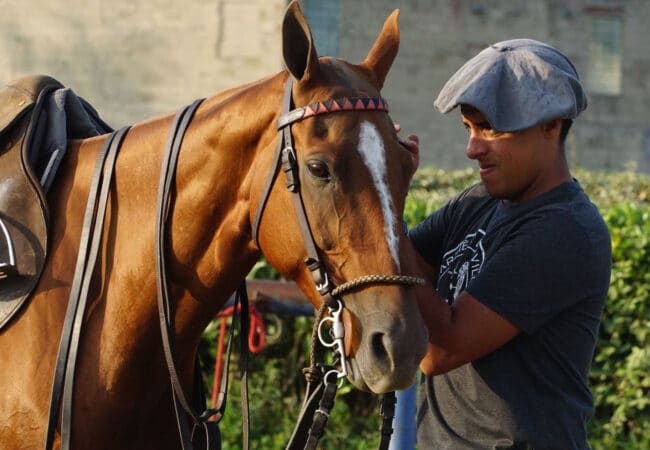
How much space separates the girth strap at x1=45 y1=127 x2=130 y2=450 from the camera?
9.16 ft

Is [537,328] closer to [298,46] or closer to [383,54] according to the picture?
[383,54]

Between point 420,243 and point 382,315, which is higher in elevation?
point 420,243

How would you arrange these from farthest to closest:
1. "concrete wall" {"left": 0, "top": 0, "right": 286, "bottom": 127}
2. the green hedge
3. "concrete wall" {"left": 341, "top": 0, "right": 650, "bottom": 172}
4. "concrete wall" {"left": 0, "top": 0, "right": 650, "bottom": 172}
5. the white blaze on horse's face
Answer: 1. "concrete wall" {"left": 341, "top": 0, "right": 650, "bottom": 172}
2. "concrete wall" {"left": 0, "top": 0, "right": 286, "bottom": 127}
3. "concrete wall" {"left": 0, "top": 0, "right": 650, "bottom": 172}
4. the green hedge
5. the white blaze on horse's face

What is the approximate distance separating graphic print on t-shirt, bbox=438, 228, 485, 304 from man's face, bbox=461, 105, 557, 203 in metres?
0.18

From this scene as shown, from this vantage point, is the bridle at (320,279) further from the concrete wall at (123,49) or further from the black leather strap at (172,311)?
the concrete wall at (123,49)

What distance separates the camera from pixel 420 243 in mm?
3357

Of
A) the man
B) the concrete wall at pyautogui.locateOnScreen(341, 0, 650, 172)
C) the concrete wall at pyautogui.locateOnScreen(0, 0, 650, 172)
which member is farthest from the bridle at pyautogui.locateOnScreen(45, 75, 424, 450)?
the concrete wall at pyautogui.locateOnScreen(341, 0, 650, 172)

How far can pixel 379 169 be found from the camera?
2588 millimetres

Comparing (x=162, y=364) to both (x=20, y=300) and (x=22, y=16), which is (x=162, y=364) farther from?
(x=22, y=16)

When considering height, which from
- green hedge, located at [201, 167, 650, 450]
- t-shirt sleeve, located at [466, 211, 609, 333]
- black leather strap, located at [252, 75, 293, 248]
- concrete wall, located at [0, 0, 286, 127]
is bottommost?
green hedge, located at [201, 167, 650, 450]

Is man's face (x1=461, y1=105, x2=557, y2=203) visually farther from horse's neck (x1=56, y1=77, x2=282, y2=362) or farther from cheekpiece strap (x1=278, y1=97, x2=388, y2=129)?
horse's neck (x1=56, y1=77, x2=282, y2=362)

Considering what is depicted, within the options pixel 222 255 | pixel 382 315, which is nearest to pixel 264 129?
pixel 222 255

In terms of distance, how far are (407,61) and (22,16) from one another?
6.99m

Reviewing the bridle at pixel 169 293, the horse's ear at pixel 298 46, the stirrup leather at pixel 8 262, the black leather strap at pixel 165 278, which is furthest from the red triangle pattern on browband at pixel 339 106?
the stirrup leather at pixel 8 262
